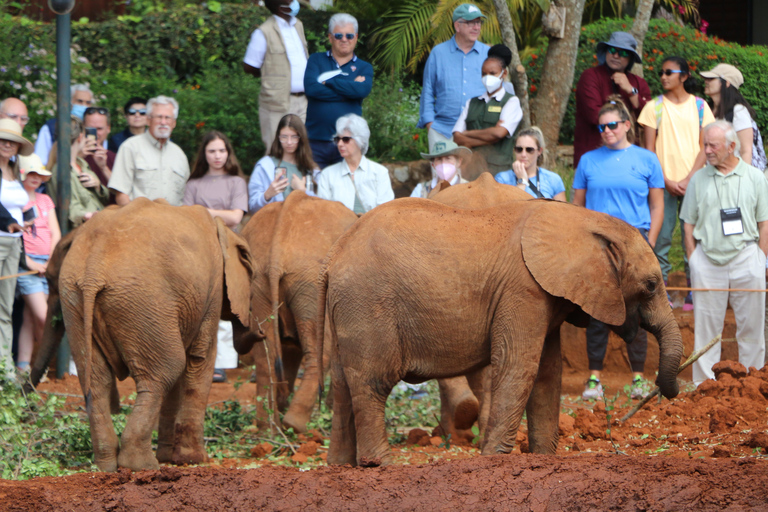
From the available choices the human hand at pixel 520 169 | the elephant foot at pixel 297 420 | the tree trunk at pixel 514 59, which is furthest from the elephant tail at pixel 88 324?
the tree trunk at pixel 514 59

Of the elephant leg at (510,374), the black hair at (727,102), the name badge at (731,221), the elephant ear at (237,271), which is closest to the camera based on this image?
the elephant leg at (510,374)

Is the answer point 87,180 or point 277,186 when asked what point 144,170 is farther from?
point 277,186

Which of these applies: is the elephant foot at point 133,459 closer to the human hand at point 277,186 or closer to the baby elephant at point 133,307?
the baby elephant at point 133,307

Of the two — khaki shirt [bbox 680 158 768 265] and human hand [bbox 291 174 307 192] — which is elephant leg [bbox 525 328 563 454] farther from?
human hand [bbox 291 174 307 192]

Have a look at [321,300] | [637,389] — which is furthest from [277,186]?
[637,389]

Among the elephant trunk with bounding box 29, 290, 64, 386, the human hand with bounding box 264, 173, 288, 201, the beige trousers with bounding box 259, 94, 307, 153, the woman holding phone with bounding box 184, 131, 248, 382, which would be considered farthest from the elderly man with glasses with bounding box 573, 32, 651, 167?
the elephant trunk with bounding box 29, 290, 64, 386

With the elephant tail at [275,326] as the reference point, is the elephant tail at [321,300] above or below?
above

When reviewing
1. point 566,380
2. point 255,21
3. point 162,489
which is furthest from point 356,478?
point 255,21

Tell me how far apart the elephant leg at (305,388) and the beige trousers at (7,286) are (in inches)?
113

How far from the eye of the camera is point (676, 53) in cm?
1549

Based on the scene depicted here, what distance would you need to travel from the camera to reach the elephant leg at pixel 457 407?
7434 mm

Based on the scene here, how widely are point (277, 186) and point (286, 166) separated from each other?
384 millimetres

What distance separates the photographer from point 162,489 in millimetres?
5086

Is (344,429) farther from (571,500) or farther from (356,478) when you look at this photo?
(571,500)
